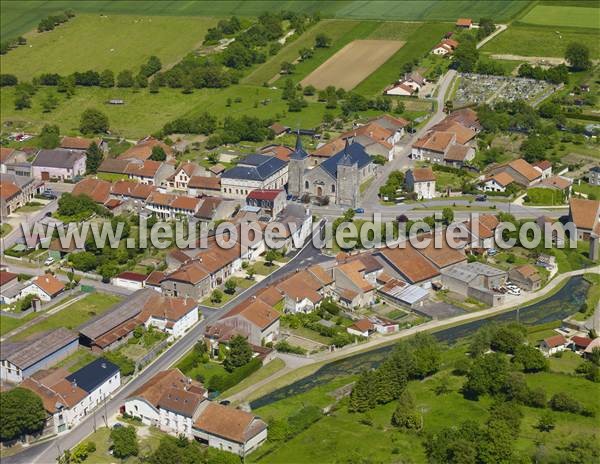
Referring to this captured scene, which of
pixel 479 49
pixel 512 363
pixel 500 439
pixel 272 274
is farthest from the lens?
pixel 479 49

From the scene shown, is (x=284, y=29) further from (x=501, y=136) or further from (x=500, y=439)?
(x=500, y=439)

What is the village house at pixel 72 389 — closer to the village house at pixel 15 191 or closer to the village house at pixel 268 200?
the village house at pixel 268 200

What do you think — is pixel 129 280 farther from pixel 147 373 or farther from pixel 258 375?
pixel 258 375

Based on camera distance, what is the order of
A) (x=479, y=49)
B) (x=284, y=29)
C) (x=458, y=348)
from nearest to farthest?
1. (x=458, y=348)
2. (x=479, y=49)
3. (x=284, y=29)

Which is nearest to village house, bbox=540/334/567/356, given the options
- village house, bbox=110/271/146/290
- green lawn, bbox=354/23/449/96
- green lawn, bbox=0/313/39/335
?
village house, bbox=110/271/146/290

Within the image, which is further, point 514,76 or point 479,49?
point 479,49

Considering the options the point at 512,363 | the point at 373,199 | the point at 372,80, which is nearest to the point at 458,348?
the point at 512,363

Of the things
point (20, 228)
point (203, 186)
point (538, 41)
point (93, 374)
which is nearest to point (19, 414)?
point (93, 374)
